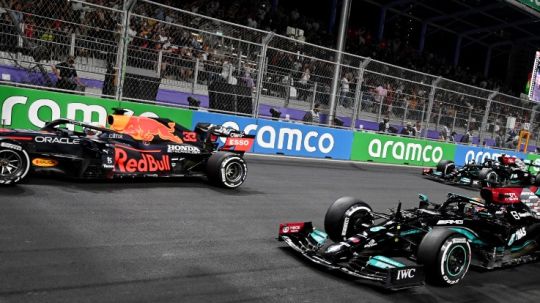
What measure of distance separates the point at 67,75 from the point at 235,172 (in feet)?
12.6

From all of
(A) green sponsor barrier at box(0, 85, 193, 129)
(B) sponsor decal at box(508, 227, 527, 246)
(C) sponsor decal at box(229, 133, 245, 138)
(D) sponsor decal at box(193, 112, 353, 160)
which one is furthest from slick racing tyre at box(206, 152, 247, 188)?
(B) sponsor decal at box(508, 227, 527, 246)

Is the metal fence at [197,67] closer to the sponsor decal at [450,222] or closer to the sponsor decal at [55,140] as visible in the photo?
the sponsor decal at [55,140]

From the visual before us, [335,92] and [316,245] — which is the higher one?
[335,92]

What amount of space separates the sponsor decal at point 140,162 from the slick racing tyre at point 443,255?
163 inches

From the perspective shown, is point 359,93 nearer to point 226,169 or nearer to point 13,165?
point 226,169

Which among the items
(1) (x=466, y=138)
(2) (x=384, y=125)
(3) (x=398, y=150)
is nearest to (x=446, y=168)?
(2) (x=384, y=125)

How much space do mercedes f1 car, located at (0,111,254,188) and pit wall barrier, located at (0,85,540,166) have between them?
857mm

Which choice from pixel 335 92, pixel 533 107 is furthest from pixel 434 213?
pixel 533 107

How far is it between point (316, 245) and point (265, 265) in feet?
2.24

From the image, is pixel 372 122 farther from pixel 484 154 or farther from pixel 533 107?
pixel 533 107

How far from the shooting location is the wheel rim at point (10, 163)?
20.5 feet

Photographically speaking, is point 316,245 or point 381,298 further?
point 316,245

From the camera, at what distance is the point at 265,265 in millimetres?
4926

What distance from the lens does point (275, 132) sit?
12938 millimetres
